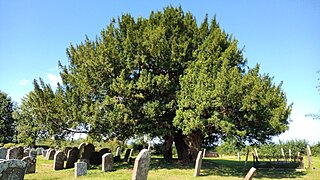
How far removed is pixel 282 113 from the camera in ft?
57.0

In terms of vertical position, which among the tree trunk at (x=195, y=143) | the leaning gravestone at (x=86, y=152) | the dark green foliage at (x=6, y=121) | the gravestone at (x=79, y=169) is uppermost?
the dark green foliage at (x=6, y=121)

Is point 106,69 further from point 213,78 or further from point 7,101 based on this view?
point 7,101

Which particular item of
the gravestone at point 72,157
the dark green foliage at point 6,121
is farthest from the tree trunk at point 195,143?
the dark green foliage at point 6,121

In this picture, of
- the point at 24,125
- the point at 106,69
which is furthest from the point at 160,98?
the point at 24,125

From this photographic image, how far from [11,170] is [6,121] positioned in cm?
5500

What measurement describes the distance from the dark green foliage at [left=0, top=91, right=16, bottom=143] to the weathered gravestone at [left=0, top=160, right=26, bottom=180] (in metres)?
52.3

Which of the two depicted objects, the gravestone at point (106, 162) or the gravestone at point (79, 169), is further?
the gravestone at point (106, 162)

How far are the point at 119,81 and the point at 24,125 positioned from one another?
8.94 metres

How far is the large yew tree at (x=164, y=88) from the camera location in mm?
17406

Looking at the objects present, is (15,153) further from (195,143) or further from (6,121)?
(6,121)

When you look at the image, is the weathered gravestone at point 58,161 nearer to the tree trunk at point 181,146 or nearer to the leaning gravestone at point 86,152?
the leaning gravestone at point 86,152

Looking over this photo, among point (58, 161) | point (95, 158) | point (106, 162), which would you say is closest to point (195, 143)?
point (106, 162)

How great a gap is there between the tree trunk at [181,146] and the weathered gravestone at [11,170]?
1588cm

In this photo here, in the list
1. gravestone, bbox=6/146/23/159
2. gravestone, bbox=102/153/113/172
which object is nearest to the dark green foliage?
gravestone, bbox=6/146/23/159
